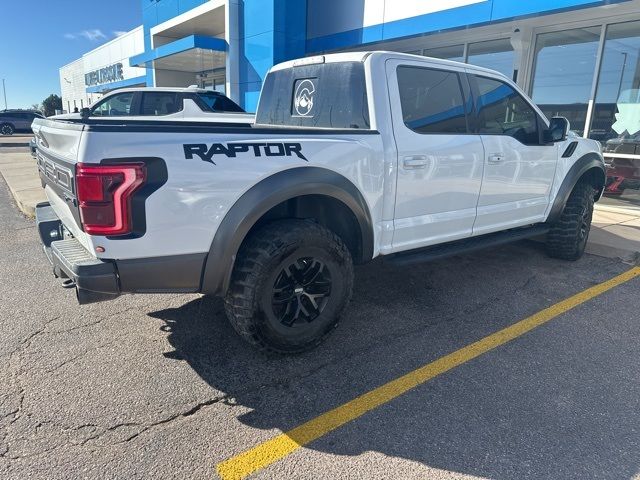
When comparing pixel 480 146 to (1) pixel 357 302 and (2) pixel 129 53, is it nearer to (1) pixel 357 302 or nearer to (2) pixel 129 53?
(1) pixel 357 302

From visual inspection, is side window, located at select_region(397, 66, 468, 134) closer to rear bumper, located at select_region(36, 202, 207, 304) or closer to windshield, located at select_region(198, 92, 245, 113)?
rear bumper, located at select_region(36, 202, 207, 304)

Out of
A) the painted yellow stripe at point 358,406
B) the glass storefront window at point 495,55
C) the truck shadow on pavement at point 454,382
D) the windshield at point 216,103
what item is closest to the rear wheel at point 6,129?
the windshield at point 216,103

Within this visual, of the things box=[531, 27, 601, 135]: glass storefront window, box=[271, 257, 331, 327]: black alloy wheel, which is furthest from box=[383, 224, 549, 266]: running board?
box=[531, 27, 601, 135]: glass storefront window

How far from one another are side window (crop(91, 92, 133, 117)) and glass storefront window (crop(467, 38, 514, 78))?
7699 millimetres

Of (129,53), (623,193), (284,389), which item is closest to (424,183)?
(284,389)

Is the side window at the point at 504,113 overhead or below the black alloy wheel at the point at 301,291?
overhead

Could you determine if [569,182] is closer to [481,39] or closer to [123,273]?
[123,273]

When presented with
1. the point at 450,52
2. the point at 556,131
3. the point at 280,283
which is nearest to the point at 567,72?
the point at 450,52

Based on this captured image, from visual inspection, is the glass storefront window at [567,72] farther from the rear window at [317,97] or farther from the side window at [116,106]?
the side window at [116,106]

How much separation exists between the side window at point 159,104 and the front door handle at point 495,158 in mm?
7132

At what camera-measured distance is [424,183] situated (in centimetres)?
349

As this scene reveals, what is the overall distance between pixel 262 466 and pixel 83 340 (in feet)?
6.01

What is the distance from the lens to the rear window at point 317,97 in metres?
3.41

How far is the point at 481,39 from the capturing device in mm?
10375
